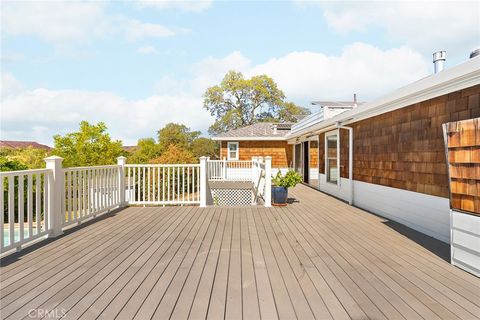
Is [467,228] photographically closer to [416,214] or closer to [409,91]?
[416,214]

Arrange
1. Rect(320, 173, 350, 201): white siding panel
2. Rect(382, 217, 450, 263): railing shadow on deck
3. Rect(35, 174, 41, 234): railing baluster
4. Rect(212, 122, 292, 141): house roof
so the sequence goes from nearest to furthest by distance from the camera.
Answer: Rect(382, 217, 450, 263): railing shadow on deck → Rect(35, 174, 41, 234): railing baluster → Rect(320, 173, 350, 201): white siding panel → Rect(212, 122, 292, 141): house roof

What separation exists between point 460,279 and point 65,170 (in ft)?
16.9

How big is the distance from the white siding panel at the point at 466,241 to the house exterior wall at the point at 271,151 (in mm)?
12715

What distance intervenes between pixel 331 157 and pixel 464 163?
19.7 ft

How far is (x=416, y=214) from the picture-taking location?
14.5 ft

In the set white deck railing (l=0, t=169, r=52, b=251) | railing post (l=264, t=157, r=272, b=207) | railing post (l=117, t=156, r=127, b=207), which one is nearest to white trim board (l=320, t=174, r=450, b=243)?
railing post (l=264, t=157, r=272, b=207)

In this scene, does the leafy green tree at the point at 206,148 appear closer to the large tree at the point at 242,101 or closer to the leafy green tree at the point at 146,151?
the large tree at the point at 242,101

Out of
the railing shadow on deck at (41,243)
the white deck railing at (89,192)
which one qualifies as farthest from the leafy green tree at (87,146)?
the railing shadow on deck at (41,243)

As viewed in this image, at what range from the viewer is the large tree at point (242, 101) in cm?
2944

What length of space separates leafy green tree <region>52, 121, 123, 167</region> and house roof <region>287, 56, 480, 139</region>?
71.9ft

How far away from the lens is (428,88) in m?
3.90

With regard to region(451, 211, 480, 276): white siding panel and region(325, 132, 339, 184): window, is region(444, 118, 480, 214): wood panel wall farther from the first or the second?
region(325, 132, 339, 184): window

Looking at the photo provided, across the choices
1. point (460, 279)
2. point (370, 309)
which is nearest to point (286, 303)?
point (370, 309)

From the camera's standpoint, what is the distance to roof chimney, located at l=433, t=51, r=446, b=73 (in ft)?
17.2
